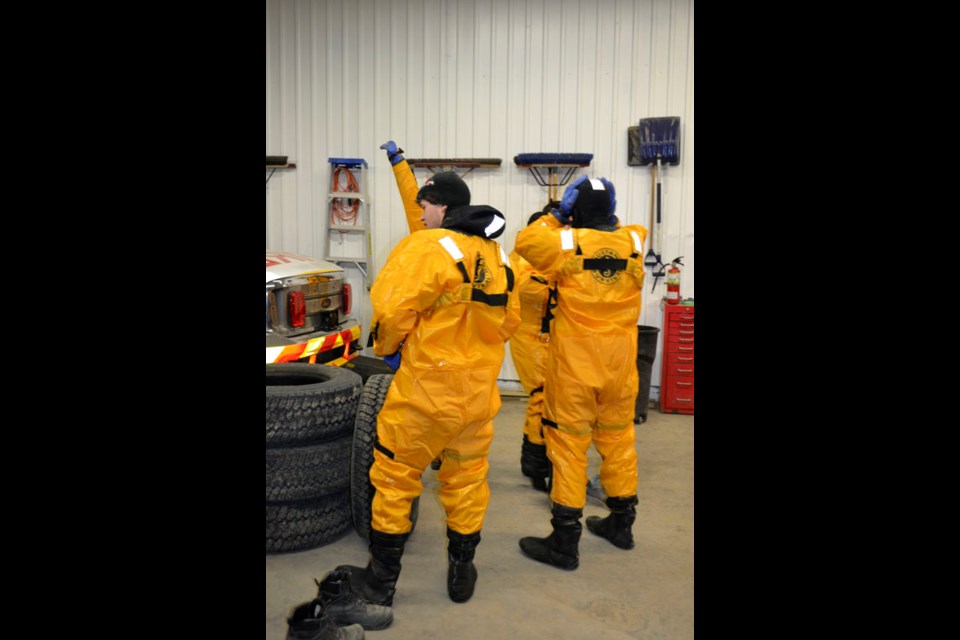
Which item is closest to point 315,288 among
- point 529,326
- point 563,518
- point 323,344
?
point 323,344

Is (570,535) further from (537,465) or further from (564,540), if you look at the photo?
(537,465)

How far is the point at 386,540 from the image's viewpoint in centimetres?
271

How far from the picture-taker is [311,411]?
10.3 ft

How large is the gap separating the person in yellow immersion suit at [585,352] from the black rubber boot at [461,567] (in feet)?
1.80

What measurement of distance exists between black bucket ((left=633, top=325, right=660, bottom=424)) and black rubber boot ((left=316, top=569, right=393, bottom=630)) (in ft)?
12.5

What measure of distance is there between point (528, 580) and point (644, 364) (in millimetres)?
3283

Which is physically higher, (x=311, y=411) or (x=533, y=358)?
(x=533, y=358)

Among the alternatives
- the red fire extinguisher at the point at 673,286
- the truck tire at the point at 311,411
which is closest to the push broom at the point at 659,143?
the red fire extinguisher at the point at 673,286

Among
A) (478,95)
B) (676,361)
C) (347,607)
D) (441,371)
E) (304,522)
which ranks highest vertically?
(478,95)

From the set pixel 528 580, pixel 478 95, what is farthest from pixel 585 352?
pixel 478 95

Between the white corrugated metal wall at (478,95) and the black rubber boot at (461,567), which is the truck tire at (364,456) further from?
the white corrugated metal wall at (478,95)

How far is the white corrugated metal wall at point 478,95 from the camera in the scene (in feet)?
21.2

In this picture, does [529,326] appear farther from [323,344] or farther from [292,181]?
[292,181]
